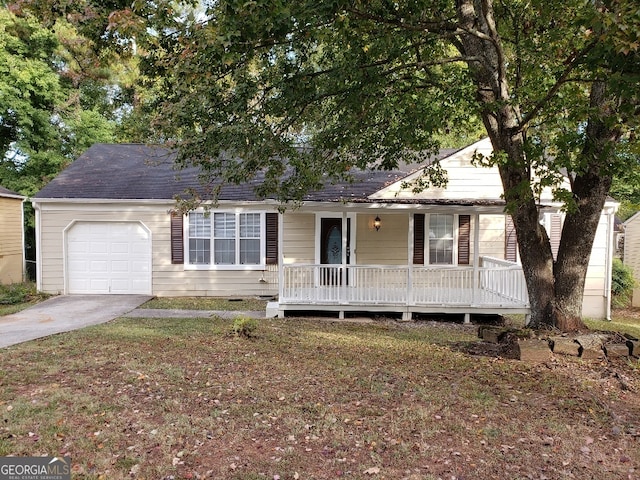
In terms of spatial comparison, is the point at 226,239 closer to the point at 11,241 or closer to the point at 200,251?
the point at 200,251

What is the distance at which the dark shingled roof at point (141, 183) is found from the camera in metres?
12.7

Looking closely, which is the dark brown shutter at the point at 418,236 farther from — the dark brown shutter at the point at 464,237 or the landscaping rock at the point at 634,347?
the landscaping rock at the point at 634,347

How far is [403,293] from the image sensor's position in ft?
35.2

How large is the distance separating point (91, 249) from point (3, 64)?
9.25 m

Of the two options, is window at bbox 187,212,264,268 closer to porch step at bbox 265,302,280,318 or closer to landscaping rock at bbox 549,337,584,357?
porch step at bbox 265,302,280,318

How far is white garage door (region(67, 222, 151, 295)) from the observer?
13.1m

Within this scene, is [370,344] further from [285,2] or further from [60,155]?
[60,155]

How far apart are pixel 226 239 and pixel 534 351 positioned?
9.24 meters

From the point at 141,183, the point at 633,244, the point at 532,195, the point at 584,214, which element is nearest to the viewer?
the point at 532,195

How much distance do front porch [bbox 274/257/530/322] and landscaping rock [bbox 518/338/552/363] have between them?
420cm

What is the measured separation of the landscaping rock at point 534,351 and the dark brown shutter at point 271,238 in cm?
817

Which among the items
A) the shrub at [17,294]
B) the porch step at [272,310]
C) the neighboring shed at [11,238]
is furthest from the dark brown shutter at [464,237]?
the neighboring shed at [11,238]

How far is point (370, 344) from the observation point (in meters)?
7.84

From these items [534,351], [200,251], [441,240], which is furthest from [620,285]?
[200,251]
